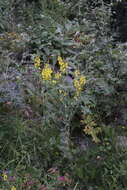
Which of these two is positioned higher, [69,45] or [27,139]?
[69,45]

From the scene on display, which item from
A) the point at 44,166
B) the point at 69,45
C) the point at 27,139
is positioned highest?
the point at 69,45

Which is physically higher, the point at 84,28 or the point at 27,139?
the point at 84,28

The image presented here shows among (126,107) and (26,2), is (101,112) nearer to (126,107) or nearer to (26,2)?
(126,107)

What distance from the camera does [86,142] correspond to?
12.1ft

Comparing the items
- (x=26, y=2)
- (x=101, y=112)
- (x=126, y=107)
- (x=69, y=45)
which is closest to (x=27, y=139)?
(x=101, y=112)

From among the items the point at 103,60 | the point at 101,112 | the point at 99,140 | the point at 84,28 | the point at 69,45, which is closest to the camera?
the point at 99,140

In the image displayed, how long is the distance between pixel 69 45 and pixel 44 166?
233 centimetres

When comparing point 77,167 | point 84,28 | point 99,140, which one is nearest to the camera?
point 77,167

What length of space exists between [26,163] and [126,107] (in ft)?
4.50

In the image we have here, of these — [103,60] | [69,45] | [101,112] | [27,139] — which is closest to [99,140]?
[101,112]

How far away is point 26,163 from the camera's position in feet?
10.8

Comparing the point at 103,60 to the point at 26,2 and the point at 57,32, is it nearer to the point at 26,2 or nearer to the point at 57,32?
the point at 57,32

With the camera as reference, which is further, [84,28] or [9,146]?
[84,28]

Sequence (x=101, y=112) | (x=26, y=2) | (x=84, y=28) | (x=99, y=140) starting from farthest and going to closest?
(x=26, y=2) → (x=84, y=28) → (x=101, y=112) → (x=99, y=140)
